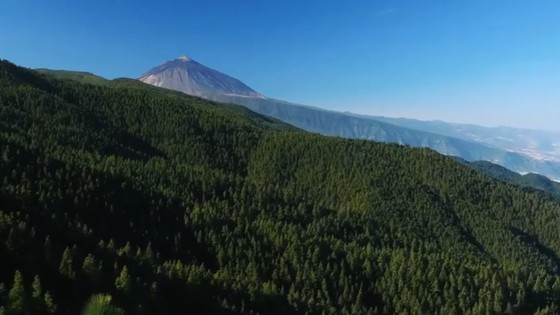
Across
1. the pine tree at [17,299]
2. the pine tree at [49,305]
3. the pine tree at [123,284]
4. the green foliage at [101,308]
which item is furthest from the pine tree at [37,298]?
the green foliage at [101,308]

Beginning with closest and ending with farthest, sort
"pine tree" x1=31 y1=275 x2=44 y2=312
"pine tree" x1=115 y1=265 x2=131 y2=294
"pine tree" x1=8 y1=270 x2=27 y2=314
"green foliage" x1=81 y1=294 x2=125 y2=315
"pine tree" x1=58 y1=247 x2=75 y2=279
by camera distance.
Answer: "green foliage" x1=81 y1=294 x2=125 y2=315 < "pine tree" x1=8 y1=270 x2=27 y2=314 < "pine tree" x1=31 y1=275 x2=44 y2=312 < "pine tree" x1=115 y1=265 x2=131 y2=294 < "pine tree" x1=58 y1=247 x2=75 y2=279

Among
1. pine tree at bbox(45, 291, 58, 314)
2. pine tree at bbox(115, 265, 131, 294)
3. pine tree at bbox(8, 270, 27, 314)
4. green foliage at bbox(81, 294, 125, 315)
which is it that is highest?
green foliage at bbox(81, 294, 125, 315)

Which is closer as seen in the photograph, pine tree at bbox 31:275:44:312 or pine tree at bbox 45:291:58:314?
pine tree at bbox 45:291:58:314

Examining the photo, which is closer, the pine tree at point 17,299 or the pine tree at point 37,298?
the pine tree at point 17,299

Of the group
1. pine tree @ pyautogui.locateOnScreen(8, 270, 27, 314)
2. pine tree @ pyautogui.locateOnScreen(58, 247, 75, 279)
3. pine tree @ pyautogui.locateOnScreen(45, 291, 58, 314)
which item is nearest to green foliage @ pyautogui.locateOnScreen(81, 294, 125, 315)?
pine tree @ pyautogui.locateOnScreen(8, 270, 27, 314)

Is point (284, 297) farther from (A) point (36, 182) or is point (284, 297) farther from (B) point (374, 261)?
(A) point (36, 182)

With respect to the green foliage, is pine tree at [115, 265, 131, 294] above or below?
below

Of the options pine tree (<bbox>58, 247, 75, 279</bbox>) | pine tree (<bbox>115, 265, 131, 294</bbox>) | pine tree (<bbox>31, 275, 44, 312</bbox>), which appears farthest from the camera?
pine tree (<bbox>58, 247, 75, 279</bbox>)

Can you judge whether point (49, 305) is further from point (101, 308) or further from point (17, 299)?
point (101, 308)

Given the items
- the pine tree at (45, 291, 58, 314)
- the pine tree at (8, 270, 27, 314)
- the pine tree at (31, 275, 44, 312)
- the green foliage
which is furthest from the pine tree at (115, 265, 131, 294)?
the green foliage

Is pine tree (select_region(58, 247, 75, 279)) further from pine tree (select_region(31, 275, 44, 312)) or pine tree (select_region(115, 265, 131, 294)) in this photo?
pine tree (select_region(31, 275, 44, 312))

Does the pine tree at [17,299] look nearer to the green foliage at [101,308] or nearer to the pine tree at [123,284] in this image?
the pine tree at [123,284]
